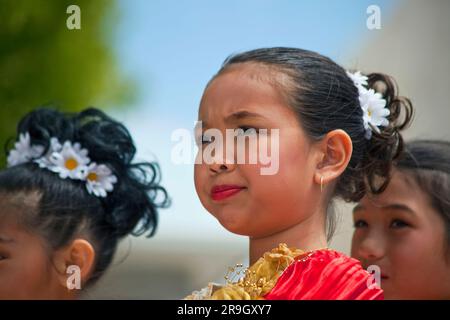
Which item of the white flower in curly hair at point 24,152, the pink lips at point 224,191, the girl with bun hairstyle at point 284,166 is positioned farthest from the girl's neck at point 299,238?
the white flower in curly hair at point 24,152

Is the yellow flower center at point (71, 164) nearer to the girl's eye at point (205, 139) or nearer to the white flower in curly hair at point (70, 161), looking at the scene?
the white flower in curly hair at point (70, 161)

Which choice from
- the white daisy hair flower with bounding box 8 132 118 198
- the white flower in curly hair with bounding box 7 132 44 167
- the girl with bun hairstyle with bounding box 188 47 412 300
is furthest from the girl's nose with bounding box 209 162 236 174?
the white flower in curly hair with bounding box 7 132 44 167

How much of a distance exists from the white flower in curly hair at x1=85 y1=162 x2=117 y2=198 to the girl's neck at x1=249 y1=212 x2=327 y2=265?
69cm

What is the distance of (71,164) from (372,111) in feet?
2.92

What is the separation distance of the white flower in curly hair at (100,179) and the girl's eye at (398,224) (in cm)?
81

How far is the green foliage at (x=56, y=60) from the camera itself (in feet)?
10.4

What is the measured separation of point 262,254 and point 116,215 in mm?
729

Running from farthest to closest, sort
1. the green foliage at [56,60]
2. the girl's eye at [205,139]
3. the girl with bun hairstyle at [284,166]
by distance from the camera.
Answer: the green foliage at [56,60] → the girl's eye at [205,139] → the girl with bun hairstyle at [284,166]

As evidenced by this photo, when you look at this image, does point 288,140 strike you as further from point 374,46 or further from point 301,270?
point 374,46

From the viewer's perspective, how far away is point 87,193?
2008mm

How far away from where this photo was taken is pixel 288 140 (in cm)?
138

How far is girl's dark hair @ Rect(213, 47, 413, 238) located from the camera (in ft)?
4.72

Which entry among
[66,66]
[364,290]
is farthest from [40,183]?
[66,66]
